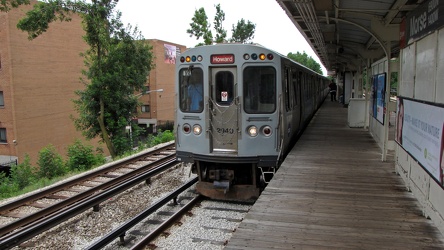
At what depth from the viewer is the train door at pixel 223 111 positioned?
23.3 feet

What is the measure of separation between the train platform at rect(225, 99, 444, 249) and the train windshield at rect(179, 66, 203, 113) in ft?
7.07

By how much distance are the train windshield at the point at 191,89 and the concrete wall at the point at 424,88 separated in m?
3.65

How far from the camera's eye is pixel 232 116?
7.07 m

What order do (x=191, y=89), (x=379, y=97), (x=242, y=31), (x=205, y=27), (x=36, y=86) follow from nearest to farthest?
(x=191, y=89) → (x=379, y=97) → (x=36, y=86) → (x=205, y=27) → (x=242, y=31)

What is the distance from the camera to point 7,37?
2420cm

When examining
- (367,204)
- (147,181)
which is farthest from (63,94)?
(367,204)

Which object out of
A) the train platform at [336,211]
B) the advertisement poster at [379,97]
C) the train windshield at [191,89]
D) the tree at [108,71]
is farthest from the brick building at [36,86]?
the train platform at [336,211]

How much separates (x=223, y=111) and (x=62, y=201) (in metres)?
3.63

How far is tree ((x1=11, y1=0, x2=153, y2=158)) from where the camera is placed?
19.5 metres

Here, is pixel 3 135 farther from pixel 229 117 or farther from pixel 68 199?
pixel 229 117

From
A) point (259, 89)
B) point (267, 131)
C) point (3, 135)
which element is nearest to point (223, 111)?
point (259, 89)

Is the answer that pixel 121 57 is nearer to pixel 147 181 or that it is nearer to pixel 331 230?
pixel 147 181

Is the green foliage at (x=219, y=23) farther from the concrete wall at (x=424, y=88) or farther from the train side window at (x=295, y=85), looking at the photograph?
the concrete wall at (x=424, y=88)

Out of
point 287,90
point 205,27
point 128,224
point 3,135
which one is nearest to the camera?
point 128,224
